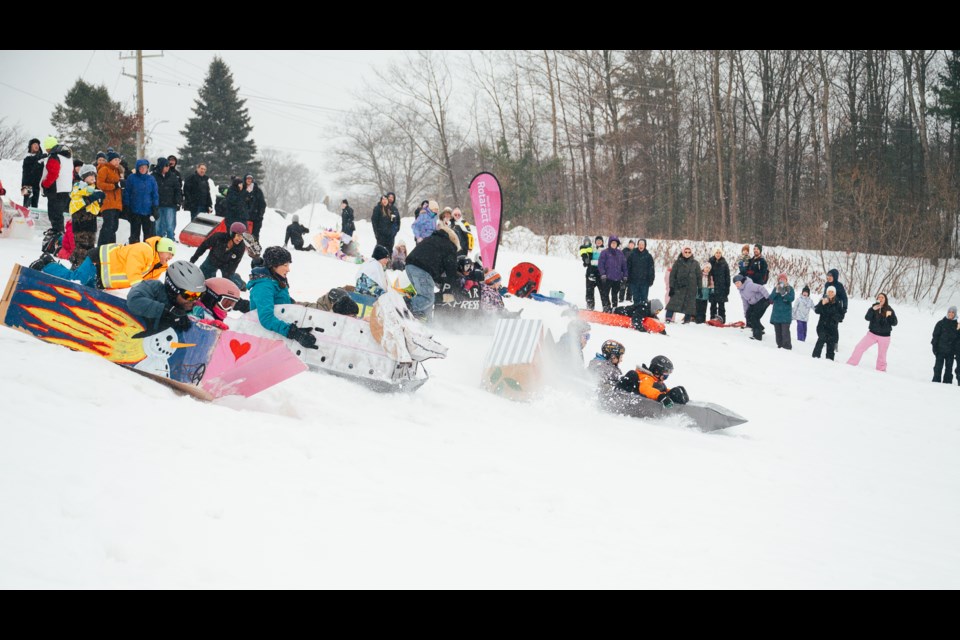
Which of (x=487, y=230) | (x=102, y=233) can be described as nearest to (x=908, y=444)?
(x=487, y=230)

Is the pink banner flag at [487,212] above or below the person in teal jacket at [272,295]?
above

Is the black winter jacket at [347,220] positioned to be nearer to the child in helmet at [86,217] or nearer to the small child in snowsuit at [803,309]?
A: the child in helmet at [86,217]

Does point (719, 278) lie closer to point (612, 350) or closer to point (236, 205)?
point (612, 350)

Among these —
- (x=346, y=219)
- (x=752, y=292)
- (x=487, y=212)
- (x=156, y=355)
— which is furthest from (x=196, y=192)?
(x=752, y=292)

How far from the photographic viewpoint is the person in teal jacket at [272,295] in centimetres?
655

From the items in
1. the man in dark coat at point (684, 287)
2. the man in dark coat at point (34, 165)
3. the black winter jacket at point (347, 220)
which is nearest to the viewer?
the man in dark coat at point (34, 165)

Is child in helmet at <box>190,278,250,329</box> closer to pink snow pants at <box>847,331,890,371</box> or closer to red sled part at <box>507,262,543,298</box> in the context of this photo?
red sled part at <box>507,262,543,298</box>

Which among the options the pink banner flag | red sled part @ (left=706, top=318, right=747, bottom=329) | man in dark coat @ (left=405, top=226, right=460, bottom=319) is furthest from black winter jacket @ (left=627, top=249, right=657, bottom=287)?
man in dark coat @ (left=405, top=226, right=460, bottom=319)

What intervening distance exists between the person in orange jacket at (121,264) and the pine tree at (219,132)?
35311 mm

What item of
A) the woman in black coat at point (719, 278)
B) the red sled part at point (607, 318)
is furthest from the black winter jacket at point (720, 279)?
the red sled part at point (607, 318)

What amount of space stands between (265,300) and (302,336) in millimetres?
483

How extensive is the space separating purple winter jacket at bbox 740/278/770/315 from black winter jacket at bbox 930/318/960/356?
9.95 feet

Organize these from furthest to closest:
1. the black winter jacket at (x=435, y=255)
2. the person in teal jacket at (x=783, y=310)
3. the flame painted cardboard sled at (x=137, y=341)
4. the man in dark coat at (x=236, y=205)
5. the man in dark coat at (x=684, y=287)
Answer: the man in dark coat at (x=684, y=287), the person in teal jacket at (x=783, y=310), the man in dark coat at (x=236, y=205), the black winter jacket at (x=435, y=255), the flame painted cardboard sled at (x=137, y=341)
